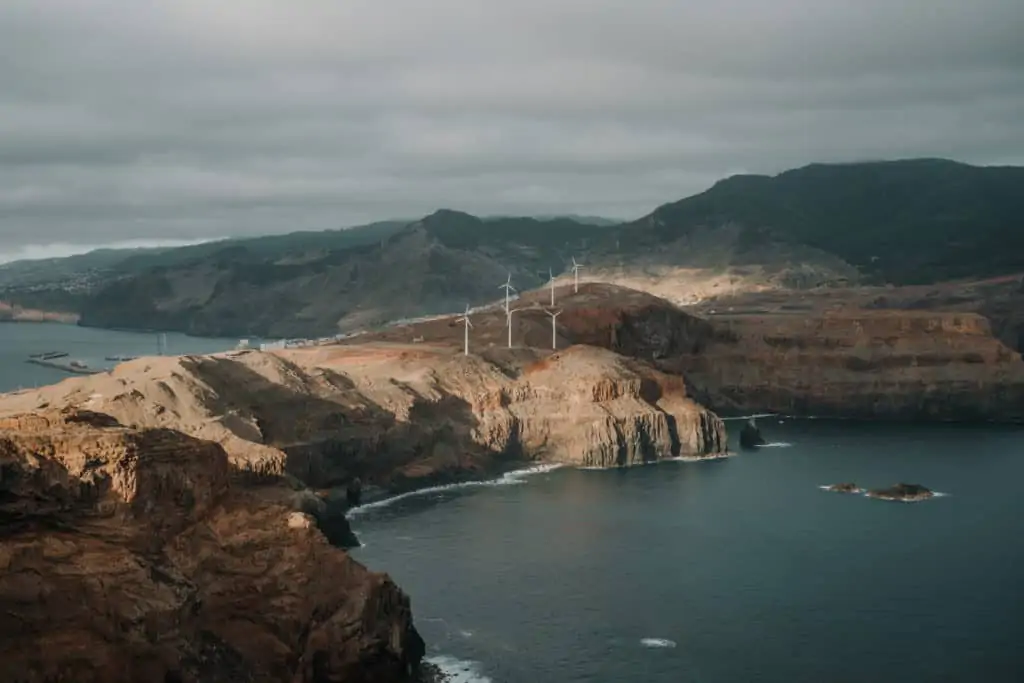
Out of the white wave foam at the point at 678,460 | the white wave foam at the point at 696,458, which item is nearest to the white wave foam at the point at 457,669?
the white wave foam at the point at 678,460

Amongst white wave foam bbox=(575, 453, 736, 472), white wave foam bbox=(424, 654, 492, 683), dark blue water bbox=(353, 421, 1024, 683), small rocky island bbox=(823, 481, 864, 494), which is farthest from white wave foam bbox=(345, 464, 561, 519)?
white wave foam bbox=(424, 654, 492, 683)

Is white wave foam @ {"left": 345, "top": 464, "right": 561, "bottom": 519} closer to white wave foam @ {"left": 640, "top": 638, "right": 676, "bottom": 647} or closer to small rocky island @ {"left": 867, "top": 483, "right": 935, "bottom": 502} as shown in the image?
small rocky island @ {"left": 867, "top": 483, "right": 935, "bottom": 502}

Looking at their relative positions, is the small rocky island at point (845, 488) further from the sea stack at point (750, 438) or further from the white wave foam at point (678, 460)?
the sea stack at point (750, 438)

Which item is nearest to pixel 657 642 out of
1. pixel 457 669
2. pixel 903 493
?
pixel 457 669

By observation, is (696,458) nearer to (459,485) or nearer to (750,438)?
(750,438)

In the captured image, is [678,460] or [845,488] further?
Result: [678,460]

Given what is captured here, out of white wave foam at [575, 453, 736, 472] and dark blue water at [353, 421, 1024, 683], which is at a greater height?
dark blue water at [353, 421, 1024, 683]
